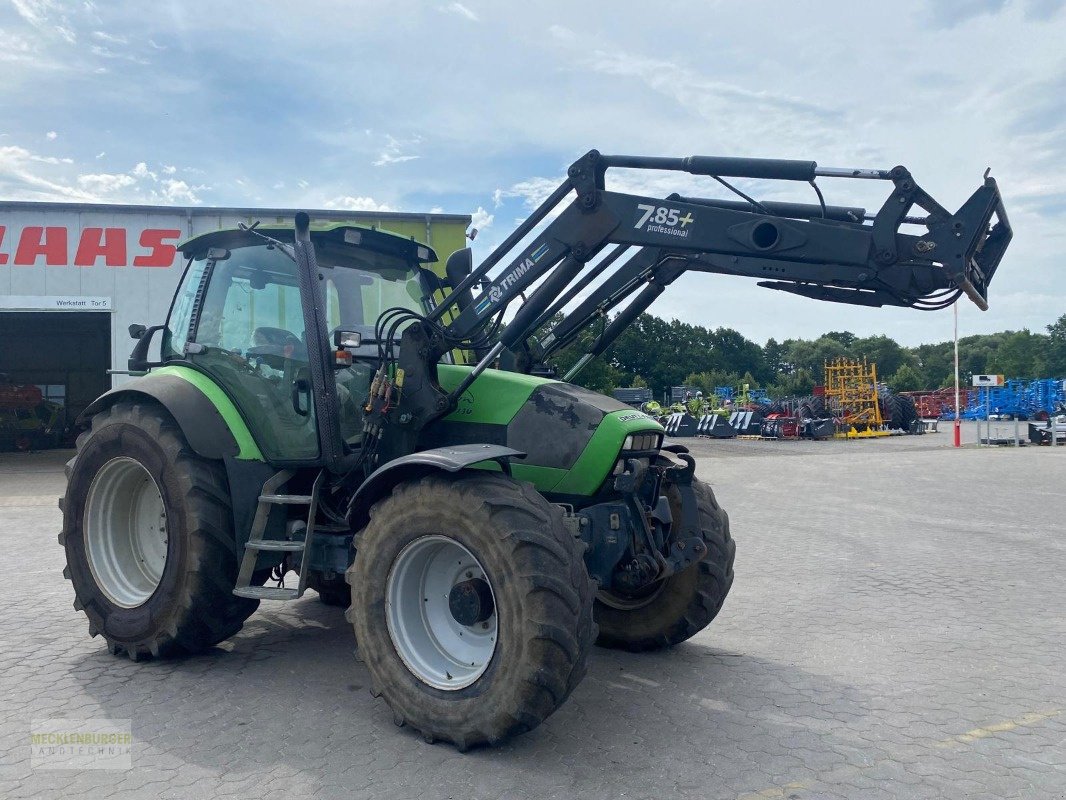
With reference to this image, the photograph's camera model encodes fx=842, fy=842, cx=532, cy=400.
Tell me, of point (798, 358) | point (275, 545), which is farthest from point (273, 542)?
point (798, 358)

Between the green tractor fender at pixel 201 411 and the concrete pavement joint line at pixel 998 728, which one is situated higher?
the green tractor fender at pixel 201 411

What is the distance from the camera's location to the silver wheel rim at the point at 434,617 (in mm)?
4102

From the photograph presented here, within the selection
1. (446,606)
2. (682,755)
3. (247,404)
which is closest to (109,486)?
(247,404)

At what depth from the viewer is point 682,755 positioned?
3777 millimetres

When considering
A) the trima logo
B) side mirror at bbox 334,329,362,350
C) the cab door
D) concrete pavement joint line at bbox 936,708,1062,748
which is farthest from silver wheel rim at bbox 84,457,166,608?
concrete pavement joint line at bbox 936,708,1062,748

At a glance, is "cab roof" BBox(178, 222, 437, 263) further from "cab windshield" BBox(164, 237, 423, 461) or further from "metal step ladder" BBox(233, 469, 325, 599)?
"metal step ladder" BBox(233, 469, 325, 599)

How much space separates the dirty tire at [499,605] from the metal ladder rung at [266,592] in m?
0.62

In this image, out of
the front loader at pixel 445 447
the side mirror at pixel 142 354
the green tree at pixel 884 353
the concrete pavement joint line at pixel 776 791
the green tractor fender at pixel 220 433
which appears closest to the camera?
the concrete pavement joint line at pixel 776 791

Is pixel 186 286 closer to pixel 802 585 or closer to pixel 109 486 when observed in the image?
pixel 109 486

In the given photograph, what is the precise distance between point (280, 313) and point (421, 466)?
5.88ft

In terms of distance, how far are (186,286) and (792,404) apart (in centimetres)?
3023

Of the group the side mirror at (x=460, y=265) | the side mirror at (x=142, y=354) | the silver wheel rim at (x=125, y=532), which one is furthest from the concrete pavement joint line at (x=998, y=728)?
the side mirror at (x=142, y=354)

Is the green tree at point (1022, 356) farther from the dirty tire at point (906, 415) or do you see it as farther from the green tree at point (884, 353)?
the dirty tire at point (906, 415)

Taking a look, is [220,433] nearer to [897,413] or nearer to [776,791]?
[776,791]
